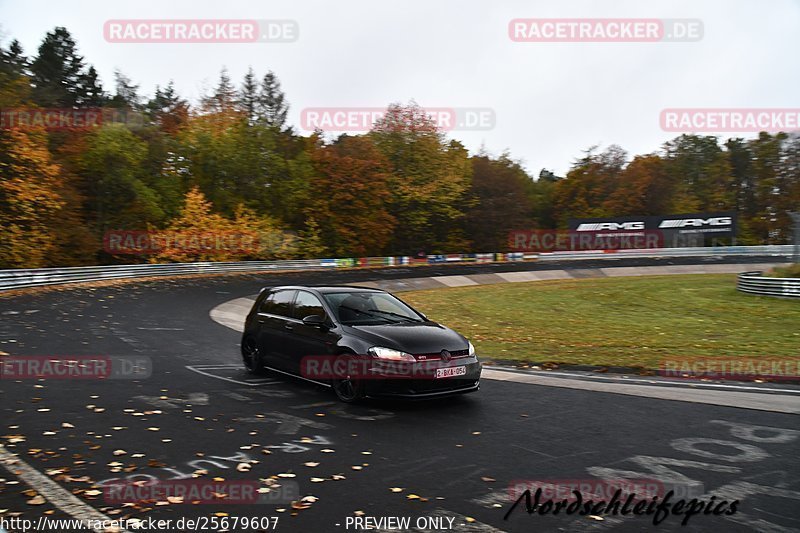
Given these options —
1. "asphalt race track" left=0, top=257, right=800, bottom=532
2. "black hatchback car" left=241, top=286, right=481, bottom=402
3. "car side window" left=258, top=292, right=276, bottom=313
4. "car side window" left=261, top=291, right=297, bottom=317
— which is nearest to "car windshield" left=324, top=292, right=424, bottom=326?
"black hatchback car" left=241, top=286, right=481, bottom=402

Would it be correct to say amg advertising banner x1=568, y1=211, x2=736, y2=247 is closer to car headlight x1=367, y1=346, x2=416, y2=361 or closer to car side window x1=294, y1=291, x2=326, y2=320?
car side window x1=294, y1=291, x2=326, y2=320

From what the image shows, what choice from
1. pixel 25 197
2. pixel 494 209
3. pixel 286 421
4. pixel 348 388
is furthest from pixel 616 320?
pixel 494 209

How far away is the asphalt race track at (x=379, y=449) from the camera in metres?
4.91

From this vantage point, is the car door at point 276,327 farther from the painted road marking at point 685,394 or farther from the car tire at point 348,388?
the painted road marking at point 685,394

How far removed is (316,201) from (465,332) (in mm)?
41547

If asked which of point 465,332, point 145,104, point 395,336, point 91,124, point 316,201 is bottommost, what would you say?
point 465,332

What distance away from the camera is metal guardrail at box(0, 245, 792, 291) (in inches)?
1143

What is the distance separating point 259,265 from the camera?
42656 mm

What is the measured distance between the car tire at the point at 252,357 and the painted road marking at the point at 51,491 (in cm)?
479

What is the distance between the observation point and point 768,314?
20.2m

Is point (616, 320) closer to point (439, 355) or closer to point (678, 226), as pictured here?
point (439, 355)

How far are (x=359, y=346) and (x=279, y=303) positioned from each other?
262 centimetres

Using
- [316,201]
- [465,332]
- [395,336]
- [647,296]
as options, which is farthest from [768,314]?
[316,201]

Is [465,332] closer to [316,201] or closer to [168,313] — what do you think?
[168,313]
